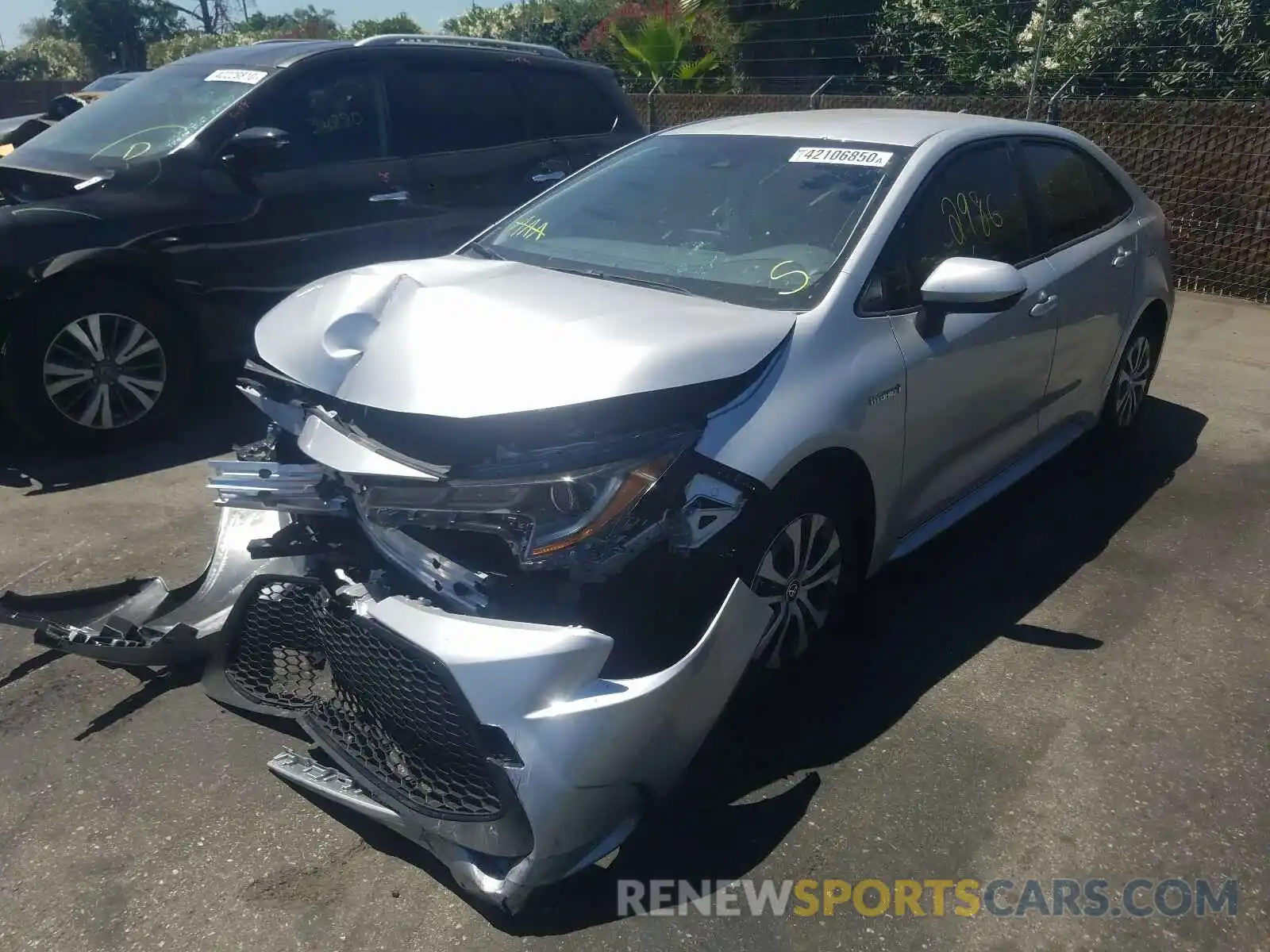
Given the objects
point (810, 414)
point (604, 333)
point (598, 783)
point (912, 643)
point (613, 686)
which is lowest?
point (912, 643)


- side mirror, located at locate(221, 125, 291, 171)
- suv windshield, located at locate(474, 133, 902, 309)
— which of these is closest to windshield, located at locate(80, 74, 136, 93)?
side mirror, located at locate(221, 125, 291, 171)

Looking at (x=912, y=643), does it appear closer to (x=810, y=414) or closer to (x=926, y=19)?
(x=810, y=414)

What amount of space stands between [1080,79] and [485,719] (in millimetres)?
14529

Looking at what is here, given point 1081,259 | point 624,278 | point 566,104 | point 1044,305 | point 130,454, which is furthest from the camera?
point 566,104

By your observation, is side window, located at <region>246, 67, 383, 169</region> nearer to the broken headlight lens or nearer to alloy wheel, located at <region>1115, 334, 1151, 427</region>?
the broken headlight lens

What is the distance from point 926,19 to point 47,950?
16802 mm

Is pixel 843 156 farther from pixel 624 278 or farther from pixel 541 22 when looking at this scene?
pixel 541 22

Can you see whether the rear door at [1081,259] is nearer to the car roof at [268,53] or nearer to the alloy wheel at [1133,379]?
the alloy wheel at [1133,379]

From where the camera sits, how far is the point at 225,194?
548 centimetres

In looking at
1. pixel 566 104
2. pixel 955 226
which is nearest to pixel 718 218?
pixel 955 226

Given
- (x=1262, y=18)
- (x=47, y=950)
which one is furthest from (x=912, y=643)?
(x=1262, y=18)

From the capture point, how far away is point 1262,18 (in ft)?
41.9

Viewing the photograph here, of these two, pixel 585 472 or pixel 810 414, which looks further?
pixel 810 414

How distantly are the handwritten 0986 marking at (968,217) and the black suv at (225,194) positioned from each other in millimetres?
3322
